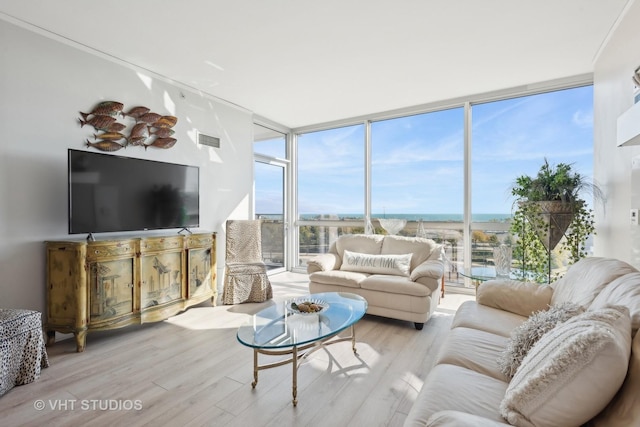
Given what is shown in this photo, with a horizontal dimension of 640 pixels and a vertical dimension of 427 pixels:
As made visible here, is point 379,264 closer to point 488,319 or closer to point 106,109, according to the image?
point 488,319

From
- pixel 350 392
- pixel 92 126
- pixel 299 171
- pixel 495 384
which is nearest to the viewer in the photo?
pixel 495 384

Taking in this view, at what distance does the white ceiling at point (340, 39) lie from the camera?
241 cm

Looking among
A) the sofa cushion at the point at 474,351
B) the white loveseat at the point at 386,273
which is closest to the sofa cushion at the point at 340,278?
the white loveseat at the point at 386,273

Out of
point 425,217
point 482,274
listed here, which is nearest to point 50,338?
point 482,274

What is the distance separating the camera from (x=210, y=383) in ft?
6.98

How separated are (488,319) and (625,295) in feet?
2.75

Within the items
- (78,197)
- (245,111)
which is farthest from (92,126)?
(245,111)

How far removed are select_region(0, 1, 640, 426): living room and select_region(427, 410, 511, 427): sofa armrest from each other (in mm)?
2183

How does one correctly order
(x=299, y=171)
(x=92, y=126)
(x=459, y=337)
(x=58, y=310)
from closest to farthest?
(x=459, y=337)
(x=58, y=310)
(x=92, y=126)
(x=299, y=171)

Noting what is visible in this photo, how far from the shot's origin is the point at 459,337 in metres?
1.79

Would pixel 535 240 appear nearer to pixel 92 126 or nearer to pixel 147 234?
pixel 147 234

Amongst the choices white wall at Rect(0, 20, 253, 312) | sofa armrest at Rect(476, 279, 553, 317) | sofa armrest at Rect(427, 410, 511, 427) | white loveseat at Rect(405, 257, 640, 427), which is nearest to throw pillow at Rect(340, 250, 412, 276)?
sofa armrest at Rect(476, 279, 553, 317)

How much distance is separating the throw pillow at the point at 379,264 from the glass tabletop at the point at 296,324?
36.0 inches

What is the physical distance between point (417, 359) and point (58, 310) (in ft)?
9.78
